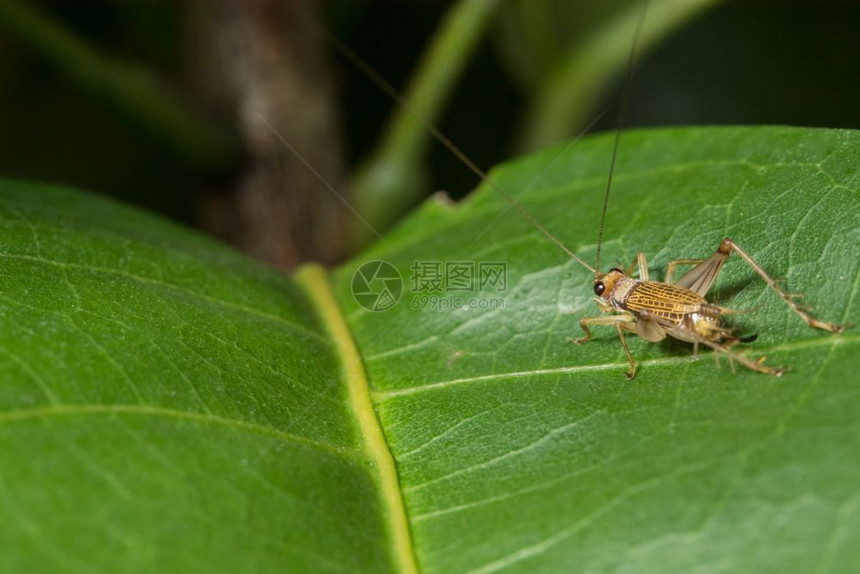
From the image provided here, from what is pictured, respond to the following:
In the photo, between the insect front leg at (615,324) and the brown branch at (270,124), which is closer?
the insect front leg at (615,324)

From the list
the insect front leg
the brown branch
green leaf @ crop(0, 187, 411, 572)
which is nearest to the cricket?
the insect front leg

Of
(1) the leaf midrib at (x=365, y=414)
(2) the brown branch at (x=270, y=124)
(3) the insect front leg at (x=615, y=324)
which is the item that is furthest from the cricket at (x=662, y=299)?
(2) the brown branch at (x=270, y=124)

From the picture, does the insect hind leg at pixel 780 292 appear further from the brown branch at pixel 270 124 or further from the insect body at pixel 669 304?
the brown branch at pixel 270 124

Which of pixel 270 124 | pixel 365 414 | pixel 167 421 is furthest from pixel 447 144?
pixel 167 421

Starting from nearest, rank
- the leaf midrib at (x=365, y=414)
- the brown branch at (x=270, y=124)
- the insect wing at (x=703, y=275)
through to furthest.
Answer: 1. the leaf midrib at (x=365, y=414)
2. the insect wing at (x=703, y=275)
3. the brown branch at (x=270, y=124)

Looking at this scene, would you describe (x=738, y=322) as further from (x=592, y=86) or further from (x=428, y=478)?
(x=592, y=86)

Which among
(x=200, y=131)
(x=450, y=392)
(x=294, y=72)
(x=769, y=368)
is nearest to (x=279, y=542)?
(x=450, y=392)
